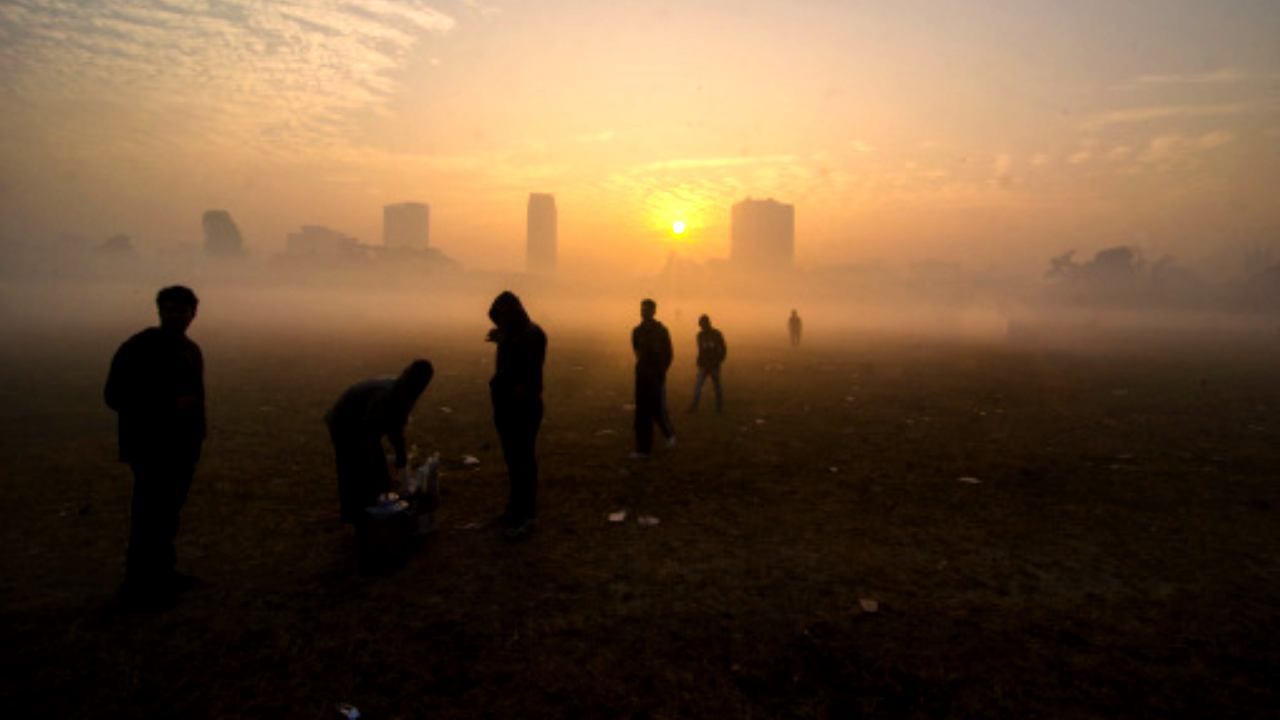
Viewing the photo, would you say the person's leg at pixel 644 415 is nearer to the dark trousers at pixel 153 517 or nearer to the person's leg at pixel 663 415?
the person's leg at pixel 663 415

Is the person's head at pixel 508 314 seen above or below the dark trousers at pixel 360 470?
above

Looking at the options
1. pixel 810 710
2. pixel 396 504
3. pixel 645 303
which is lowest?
pixel 810 710

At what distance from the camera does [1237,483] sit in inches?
309

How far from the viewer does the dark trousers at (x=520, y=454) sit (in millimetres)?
5715

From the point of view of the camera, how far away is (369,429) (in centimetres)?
509

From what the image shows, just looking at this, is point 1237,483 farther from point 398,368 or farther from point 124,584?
point 398,368

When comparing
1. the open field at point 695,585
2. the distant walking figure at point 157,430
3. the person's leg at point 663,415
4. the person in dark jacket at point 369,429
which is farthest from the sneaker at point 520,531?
the person's leg at point 663,415

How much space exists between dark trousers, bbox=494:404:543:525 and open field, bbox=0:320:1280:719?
354mm

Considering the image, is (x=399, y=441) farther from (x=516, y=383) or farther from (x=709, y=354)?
(x=709, y=354)

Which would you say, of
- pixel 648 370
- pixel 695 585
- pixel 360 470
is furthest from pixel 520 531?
pixel 648 370

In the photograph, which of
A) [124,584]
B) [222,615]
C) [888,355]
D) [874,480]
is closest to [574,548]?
[222,615]

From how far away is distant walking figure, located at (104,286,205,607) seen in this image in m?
4.24

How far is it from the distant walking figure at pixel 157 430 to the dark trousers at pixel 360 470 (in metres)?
1.05

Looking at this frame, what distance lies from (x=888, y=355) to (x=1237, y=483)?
71.9 feet
